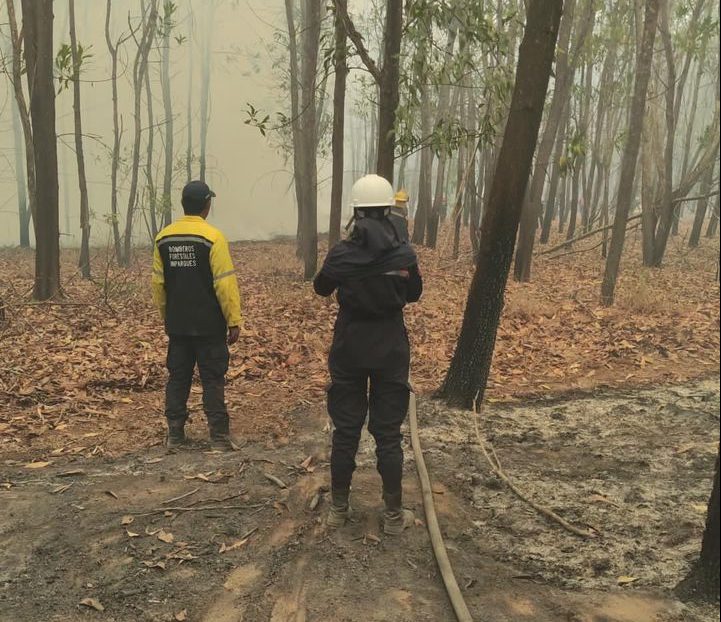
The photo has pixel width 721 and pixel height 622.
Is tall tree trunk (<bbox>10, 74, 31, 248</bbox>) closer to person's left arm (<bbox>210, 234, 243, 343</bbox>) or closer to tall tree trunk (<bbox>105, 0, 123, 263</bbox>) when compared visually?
tall tree trunk (<bbox>105, 0, 123, 263</bbox>)

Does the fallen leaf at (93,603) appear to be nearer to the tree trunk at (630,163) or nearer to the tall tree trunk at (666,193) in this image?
the tree trunk at (630,163)

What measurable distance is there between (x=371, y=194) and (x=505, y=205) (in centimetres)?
213

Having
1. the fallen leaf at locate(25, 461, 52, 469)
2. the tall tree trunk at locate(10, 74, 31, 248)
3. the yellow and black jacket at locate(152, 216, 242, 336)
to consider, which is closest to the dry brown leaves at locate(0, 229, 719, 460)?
the fallen leaf at locate(25, 461, 52, 469)

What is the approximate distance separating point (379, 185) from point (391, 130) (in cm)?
350

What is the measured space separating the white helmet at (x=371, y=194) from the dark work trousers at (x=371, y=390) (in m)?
0.67

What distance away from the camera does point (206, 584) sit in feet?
10.2

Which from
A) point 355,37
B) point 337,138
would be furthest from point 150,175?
point 355,37

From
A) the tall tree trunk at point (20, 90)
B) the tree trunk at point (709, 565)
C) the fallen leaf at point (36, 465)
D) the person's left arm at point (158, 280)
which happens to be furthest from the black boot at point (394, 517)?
the tall tree trunk at point (20, 90)

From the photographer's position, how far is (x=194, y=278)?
4684mm

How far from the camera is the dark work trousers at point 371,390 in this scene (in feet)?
11.6

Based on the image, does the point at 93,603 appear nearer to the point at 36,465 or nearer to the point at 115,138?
the point at 36,465

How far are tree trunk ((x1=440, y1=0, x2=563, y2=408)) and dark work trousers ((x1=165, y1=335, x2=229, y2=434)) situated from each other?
2.18m

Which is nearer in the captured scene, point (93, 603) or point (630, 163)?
point (93, 603)

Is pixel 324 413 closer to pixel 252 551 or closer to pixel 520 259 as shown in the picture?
pixel 252 551
